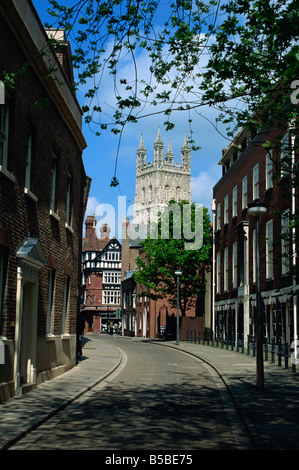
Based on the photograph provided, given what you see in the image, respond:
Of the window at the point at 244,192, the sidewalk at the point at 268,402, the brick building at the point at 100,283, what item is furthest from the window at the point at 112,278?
the sidewalk at the point at 268,402

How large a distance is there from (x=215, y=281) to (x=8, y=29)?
30953 mm

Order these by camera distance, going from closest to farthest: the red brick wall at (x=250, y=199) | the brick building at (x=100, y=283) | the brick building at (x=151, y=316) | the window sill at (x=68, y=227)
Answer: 1. the window sill at (x=68, y=227)
2. the red brick wall at (x=250, y=199)
3. the brick building at (x=151, y=316)
4. the brick building at (x=100, y=283)

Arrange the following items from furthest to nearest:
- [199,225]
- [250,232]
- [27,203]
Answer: [199,225] < [250,232] < [27,203]

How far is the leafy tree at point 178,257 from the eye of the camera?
46.8m

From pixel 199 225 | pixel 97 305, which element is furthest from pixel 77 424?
pixel 97 305

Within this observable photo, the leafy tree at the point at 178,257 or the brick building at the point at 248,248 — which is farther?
the leafy tree at the point at 178,257

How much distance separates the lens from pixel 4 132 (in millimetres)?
12047

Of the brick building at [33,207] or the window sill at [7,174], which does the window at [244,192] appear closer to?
the brick building at [33,207]

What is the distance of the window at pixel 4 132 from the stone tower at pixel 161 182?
167 metres

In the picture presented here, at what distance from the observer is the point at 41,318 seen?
15.1m

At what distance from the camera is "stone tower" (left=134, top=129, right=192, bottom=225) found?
181375mm

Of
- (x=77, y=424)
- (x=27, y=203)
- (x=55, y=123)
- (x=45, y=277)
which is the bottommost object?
(x=77, y=424)

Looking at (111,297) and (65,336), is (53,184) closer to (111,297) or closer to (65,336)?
(65,336)
